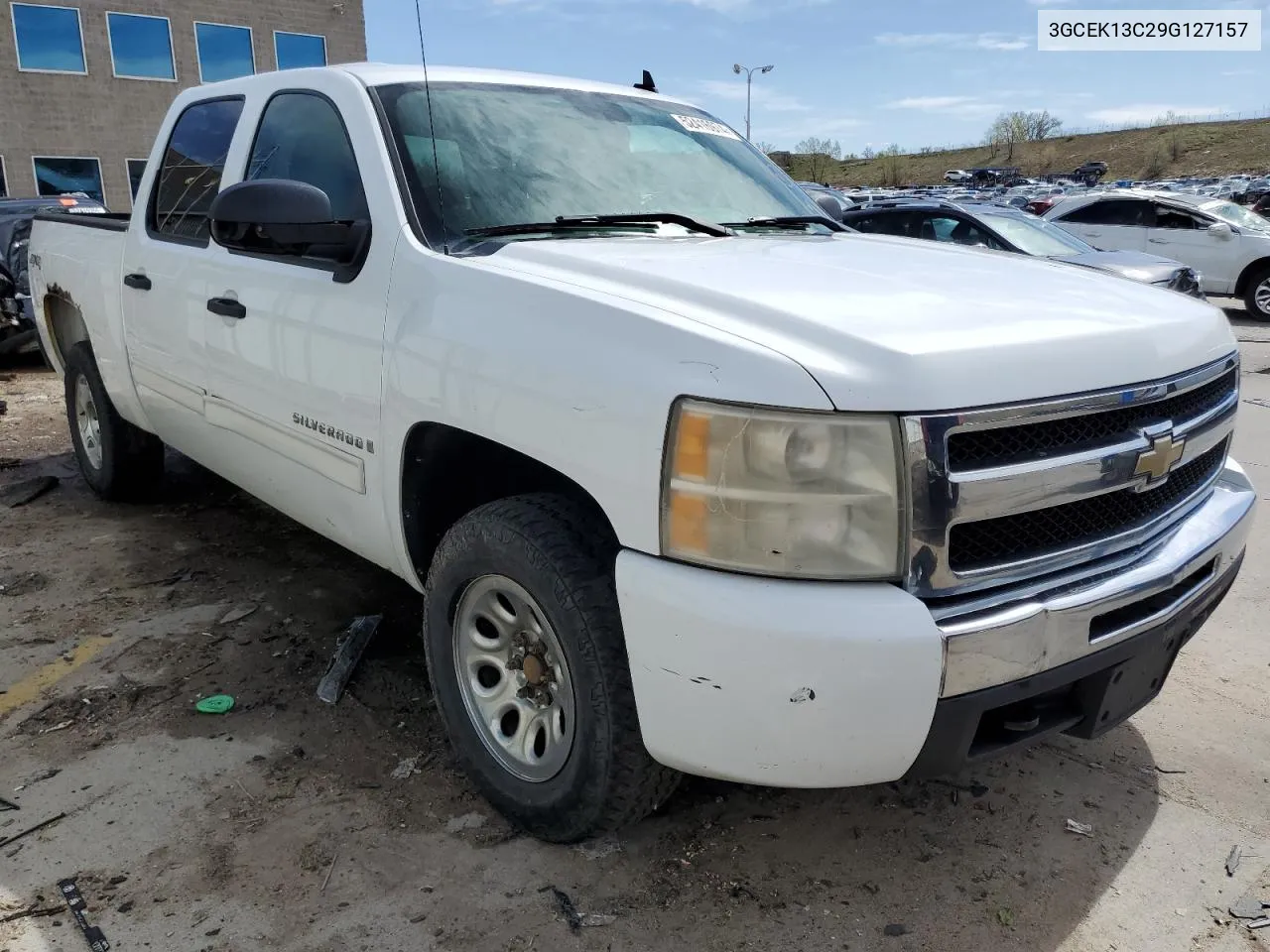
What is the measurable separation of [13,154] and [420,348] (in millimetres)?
26633

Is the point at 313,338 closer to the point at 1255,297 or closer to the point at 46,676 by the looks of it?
the point at 46,676

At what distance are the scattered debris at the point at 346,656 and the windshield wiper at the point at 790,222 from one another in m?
1.87

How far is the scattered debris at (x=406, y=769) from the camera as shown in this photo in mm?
2807

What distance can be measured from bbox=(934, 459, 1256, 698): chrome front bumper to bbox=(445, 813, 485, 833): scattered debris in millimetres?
1305

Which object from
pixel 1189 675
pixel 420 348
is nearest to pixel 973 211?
pixel 1189 675

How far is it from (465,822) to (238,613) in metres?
1.76

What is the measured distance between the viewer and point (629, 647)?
2014 millimetres

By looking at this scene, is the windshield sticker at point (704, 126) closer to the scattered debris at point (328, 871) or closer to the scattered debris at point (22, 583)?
Result: the scattered debris at point (328, 871)

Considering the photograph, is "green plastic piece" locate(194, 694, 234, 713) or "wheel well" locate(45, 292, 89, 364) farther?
"wheel well" locate(45, 292, 89, 364)

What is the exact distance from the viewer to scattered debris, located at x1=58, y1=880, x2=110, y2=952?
217cm

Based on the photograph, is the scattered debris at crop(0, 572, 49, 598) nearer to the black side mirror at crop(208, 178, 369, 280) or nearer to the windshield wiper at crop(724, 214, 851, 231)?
the black side mirror at crop(208, 178, 369, 280)

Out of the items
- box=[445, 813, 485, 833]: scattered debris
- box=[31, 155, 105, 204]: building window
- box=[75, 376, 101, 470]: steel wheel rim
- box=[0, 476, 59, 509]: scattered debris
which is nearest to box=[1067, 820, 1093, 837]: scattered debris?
box=[445, 813, 485, 833]: scattered debris

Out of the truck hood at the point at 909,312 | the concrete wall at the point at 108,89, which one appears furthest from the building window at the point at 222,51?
the truck hood at the point at 909,312

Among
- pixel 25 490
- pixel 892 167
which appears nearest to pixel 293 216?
pixel 25 490
